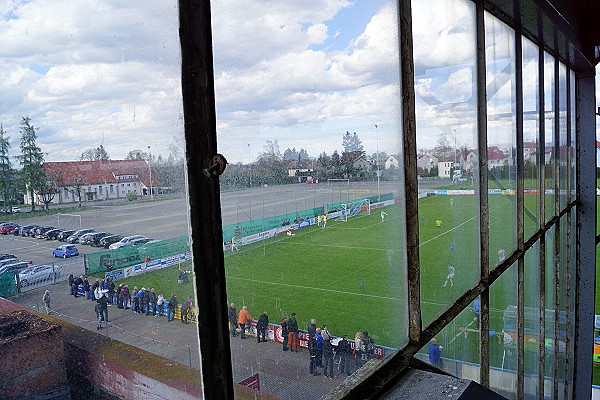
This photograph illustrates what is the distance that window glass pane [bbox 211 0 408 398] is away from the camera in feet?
4.06

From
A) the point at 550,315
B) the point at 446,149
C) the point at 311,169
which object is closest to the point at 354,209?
the point at 311,169

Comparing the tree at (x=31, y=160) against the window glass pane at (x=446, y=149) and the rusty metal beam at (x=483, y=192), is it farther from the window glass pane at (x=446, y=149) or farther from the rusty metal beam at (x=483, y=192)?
the rusty metal beam at (x=483, y=192)

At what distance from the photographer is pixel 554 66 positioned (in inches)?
199

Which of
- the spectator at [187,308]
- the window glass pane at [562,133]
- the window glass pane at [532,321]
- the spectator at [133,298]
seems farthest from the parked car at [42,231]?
the window glass pane at [562,133]

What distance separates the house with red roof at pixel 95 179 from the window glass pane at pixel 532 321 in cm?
368

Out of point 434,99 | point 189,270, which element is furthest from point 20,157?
point 434,99

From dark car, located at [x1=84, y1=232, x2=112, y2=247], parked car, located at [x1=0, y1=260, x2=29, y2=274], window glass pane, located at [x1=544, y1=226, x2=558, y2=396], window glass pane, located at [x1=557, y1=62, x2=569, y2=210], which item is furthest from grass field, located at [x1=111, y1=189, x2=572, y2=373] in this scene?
window glass pane, located at [x1=557, y1=62, x2=569, y2=210]

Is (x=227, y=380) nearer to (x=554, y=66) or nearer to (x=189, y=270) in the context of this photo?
(x=189, y=270)

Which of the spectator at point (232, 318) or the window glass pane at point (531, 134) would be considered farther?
the window glass pane at point (531, 134)

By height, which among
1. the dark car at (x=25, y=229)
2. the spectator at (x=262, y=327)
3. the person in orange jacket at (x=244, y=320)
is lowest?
the spectator at (x=262, y=327)

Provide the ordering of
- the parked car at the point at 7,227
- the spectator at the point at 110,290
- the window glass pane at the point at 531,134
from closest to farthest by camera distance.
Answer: the parked car at the point at 7,227
the spectator at the point at 110,290
the window glass pane at the point at 531,134

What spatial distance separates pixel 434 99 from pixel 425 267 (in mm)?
826

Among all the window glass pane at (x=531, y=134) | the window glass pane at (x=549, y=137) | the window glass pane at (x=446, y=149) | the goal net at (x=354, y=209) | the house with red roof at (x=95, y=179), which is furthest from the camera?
the window glass pane at (x=549, y=137)

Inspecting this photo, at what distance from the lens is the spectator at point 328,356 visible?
1.63m
